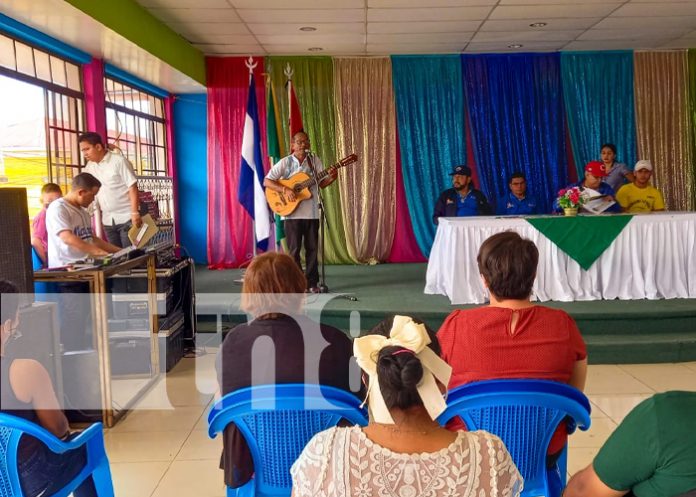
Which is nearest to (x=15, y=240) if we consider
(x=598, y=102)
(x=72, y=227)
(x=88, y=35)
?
(x=72, y=227)

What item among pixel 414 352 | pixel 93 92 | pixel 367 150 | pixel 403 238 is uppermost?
pixel 93 92

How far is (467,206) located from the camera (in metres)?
6.42

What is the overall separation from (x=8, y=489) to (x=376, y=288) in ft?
15.0

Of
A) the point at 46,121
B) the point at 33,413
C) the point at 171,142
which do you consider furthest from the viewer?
the point at 171,142

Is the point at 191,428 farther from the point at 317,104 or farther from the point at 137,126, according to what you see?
the point at 317,104

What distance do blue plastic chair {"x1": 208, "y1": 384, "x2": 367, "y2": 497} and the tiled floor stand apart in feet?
3.29

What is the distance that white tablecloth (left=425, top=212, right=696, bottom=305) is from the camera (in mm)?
5129

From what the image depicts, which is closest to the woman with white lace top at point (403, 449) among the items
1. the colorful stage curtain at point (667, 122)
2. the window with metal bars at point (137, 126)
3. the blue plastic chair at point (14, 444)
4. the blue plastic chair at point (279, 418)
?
the blue plastic chair at point (279, 418)

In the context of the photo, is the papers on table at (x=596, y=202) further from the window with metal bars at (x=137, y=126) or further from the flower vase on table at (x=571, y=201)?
the window with metal bars at (x=137, y=126)

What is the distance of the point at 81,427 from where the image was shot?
3.52m

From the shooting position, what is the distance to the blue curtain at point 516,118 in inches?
324

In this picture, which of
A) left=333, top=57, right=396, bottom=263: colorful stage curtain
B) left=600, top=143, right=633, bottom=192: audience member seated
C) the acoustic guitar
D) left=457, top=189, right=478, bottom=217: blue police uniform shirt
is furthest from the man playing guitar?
left=600, top=143, right=633, bottom=192: audience member seated

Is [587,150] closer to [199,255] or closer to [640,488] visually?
[199,255]

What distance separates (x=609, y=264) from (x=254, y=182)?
10.8 feet
